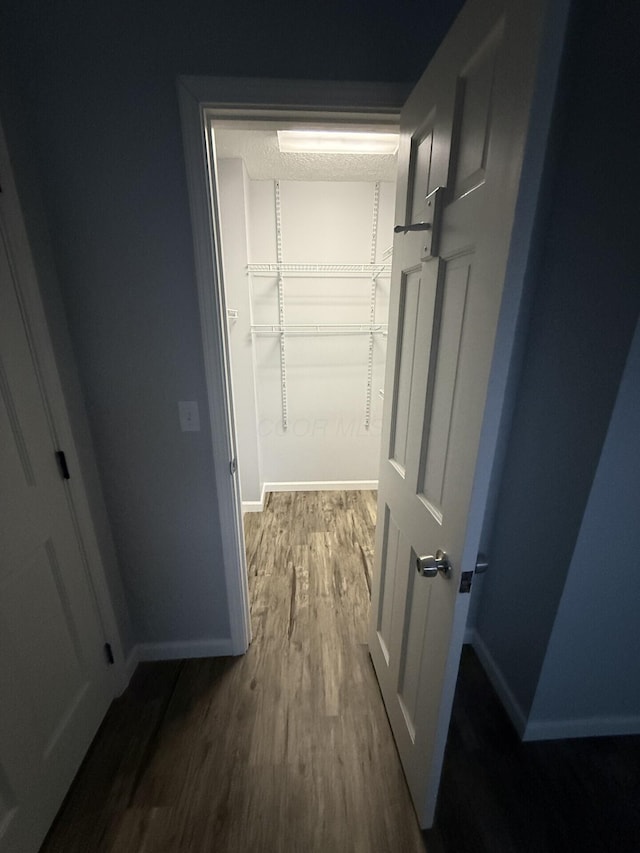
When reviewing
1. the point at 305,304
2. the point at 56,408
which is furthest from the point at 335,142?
the point at 56,408

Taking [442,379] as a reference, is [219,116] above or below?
above

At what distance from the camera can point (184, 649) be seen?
1.57 metres

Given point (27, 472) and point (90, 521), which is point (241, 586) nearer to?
point (90, 521)

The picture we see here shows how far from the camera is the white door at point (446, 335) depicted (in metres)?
0.59

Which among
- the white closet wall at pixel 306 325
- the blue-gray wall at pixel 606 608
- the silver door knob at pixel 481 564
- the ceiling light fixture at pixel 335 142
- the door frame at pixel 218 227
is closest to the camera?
the door frame at pixel 218 227

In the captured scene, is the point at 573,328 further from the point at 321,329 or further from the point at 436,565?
the point at 321,329

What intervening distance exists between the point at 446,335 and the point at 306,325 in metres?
1.94

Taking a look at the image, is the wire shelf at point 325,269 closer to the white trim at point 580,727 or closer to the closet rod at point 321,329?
the closet rod at point 321,329

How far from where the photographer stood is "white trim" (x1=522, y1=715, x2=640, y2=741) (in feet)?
4.12

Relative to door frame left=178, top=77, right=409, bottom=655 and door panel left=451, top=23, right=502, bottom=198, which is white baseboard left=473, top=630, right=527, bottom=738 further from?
door panel left=451, top=23, right=502, bottom=198

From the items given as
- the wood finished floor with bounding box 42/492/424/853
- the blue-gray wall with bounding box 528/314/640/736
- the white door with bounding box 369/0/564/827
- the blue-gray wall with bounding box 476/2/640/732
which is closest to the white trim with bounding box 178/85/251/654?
the wood finished floor with bounding box 42/492/424/853

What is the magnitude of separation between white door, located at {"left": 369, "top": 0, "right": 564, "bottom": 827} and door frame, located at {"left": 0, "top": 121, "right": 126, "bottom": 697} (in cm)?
110

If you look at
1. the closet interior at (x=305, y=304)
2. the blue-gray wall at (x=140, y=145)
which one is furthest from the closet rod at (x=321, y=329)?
the blue-gray wall at (x=140, y=145)

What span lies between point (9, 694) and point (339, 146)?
2.61m
